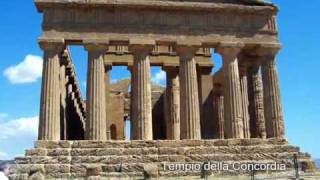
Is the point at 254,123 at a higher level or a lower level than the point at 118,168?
higher

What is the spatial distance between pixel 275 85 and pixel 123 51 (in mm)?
12014

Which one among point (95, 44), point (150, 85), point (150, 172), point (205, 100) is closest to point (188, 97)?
point (150, 85)

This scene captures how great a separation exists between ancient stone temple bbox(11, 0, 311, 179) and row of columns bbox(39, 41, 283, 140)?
0.06 m

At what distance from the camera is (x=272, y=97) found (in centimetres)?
3094

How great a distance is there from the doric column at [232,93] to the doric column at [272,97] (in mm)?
2102

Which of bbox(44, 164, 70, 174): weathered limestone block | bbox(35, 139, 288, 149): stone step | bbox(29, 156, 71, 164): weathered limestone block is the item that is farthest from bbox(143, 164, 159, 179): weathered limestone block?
bbox(29, 156, 71, 164): weathered limestone block

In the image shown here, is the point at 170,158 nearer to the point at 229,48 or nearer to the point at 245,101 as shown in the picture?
the point at 245,101

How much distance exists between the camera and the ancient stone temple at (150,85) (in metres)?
26.0

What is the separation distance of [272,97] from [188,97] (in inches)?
231

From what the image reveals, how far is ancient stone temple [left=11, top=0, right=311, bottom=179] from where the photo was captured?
2600 cm

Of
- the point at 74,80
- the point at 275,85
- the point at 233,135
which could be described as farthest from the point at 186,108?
the point at 74,80

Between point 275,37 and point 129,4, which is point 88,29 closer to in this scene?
point 129,4

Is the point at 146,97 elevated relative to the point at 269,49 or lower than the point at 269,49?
lower

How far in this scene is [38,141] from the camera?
26656 millimetres
